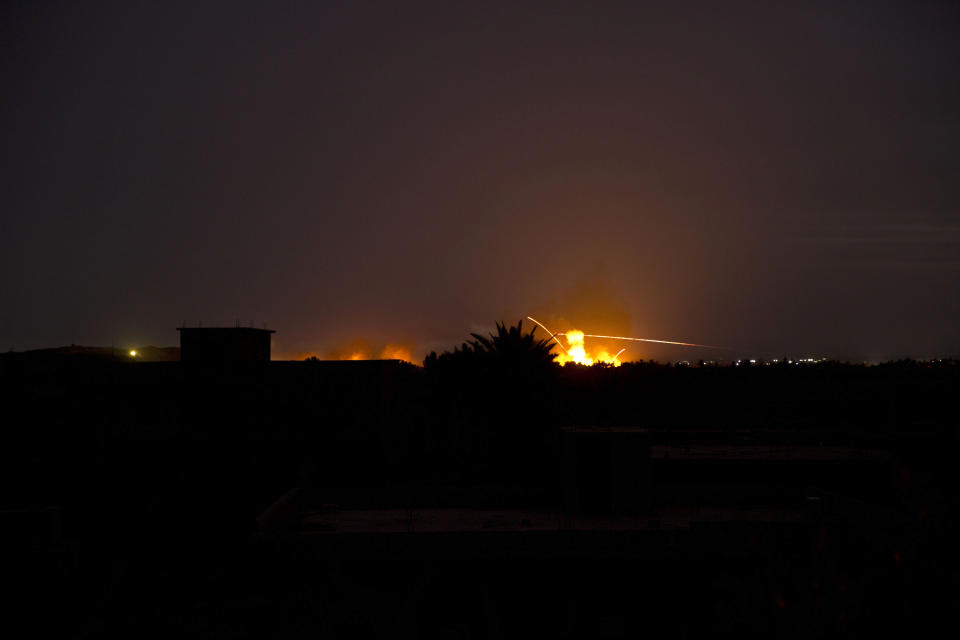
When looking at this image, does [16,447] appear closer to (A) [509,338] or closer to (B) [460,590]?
(A) [509,338]

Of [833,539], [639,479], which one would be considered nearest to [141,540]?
[639,479]

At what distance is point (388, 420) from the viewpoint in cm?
3859

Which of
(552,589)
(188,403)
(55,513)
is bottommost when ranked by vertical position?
(552,589)

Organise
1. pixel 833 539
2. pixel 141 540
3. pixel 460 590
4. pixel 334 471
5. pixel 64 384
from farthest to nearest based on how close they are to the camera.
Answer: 1. pixel 64 384
2. pixel 334 471
3. pixel 141 540
4. pixel 460 590
5. pixel 833 539

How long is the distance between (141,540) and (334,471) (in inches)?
396

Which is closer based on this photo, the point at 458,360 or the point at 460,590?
the point at 460,590

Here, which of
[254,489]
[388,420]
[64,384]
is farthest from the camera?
[64,384]

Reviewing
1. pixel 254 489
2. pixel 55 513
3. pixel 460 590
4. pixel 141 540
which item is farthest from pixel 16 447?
pixel 460 590

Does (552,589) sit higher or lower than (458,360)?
lower

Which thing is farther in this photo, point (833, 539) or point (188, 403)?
point (188, 403)

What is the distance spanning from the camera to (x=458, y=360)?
35562 mm

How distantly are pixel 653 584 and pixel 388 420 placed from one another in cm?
2397

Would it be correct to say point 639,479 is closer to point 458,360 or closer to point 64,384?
point 458,360

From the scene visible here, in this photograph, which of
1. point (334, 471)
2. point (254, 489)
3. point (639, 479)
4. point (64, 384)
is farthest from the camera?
point (64, 384)
